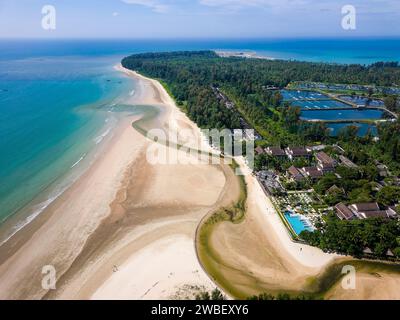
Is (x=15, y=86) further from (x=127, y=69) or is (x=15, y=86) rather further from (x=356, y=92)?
(x=356, y=92)

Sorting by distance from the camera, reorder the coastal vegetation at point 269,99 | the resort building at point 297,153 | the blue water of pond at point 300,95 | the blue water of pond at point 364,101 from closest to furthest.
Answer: the resort building at point 297,153 < the coastal vegetation at point 269,99 < the blue water of pond at point 364,101 < the blue water of pond at point 300,95

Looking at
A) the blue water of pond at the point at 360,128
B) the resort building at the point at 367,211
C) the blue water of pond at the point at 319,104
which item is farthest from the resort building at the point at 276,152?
the blue water of pond at the point at 319,104

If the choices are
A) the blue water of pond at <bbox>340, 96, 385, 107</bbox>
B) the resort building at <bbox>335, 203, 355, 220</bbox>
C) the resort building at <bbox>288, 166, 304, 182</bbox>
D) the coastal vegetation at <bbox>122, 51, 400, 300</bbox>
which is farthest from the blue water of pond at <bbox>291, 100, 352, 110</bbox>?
the resort building at <bbox>335, 203, 355, 220</bbox>

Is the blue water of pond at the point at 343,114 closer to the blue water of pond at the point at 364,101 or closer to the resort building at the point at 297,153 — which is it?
the blue water of pond at the point at 364,101

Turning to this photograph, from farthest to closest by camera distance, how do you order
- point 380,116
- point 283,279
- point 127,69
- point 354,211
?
point 127,69 < point 380,116 < point 354,211 < point 283,279

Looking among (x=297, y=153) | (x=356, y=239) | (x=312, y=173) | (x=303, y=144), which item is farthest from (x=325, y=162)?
(x=356, y=239)

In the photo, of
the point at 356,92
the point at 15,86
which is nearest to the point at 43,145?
the point at 15,86

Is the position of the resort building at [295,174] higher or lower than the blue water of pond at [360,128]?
lower
